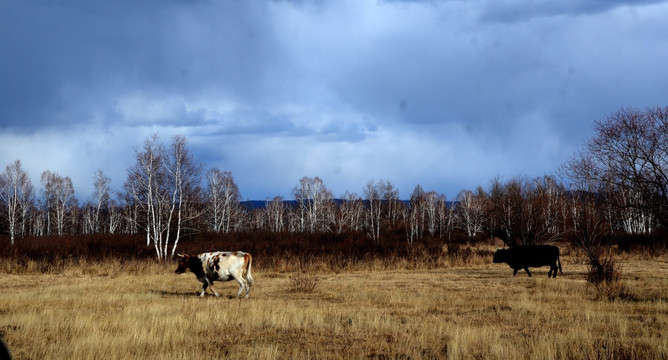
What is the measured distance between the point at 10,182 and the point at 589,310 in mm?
54806

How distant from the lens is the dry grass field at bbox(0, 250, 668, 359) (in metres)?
6.45

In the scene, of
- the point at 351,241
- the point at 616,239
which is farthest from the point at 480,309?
the point at 616,239

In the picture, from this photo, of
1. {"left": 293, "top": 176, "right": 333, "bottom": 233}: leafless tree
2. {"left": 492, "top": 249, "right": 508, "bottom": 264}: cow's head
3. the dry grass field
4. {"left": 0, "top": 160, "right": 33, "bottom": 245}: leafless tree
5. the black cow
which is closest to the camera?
the dry grass field

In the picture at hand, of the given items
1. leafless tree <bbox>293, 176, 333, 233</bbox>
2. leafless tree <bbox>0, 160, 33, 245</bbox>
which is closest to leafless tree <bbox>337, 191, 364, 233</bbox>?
leafless tree <bbox>293, 176, 333, 233</bbox>

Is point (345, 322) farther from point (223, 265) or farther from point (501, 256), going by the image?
point (501, 256)

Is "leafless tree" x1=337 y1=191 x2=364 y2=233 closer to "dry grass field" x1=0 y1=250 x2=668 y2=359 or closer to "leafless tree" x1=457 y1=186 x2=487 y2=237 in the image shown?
"leafless tree" x1=457 y1=186 x2=487 y2=237

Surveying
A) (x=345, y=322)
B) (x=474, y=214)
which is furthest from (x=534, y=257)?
(x=474, y=214)

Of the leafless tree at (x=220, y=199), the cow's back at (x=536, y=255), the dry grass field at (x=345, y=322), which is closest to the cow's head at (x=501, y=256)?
the cow's back at (x=536, y=255)

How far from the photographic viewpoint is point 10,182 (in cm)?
4744

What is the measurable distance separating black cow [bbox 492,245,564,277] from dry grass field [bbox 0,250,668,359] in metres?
3.48

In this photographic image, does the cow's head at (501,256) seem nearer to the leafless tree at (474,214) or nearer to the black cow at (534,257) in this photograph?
the black cow at (534,257)

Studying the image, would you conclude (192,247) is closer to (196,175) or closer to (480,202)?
(196,175)

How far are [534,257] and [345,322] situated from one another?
1303 centimetres

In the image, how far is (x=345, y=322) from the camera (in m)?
8.57
